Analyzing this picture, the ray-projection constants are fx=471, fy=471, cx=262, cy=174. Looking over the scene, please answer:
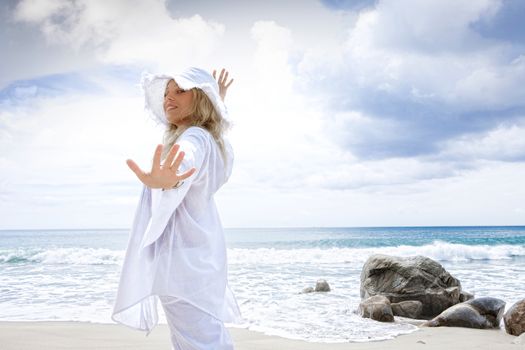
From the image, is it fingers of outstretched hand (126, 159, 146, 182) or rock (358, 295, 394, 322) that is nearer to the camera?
fingers of outstretched hand (126, 159, 146, 182)

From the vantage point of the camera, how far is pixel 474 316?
6.44 metres

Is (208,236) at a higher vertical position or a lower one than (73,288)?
higher

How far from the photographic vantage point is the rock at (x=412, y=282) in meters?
8.06

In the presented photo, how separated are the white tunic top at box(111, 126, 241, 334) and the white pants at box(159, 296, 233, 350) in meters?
Answer: 0.05

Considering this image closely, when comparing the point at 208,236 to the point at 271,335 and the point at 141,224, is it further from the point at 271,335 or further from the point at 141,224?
the point at 271,335

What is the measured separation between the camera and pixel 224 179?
2.70 m

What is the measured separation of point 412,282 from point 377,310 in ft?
5.54

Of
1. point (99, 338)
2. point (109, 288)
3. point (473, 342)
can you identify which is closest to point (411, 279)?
point (473, 342)

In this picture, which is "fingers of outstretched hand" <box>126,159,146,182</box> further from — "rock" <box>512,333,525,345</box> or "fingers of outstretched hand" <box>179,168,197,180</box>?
"rock" <box>512,333,525,345</box>

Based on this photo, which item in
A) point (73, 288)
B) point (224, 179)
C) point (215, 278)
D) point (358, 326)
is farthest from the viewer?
point (73, 288)

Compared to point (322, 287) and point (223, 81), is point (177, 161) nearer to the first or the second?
point (223, 81)

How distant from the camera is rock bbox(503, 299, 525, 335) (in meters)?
5.82

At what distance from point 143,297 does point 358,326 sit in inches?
191

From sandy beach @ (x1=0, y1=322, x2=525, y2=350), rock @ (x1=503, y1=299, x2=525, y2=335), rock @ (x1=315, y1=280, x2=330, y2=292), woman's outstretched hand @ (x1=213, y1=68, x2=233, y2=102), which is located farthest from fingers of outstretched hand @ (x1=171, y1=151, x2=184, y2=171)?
rock @ (x1=315, y1=280, x2=330, y2=292)
